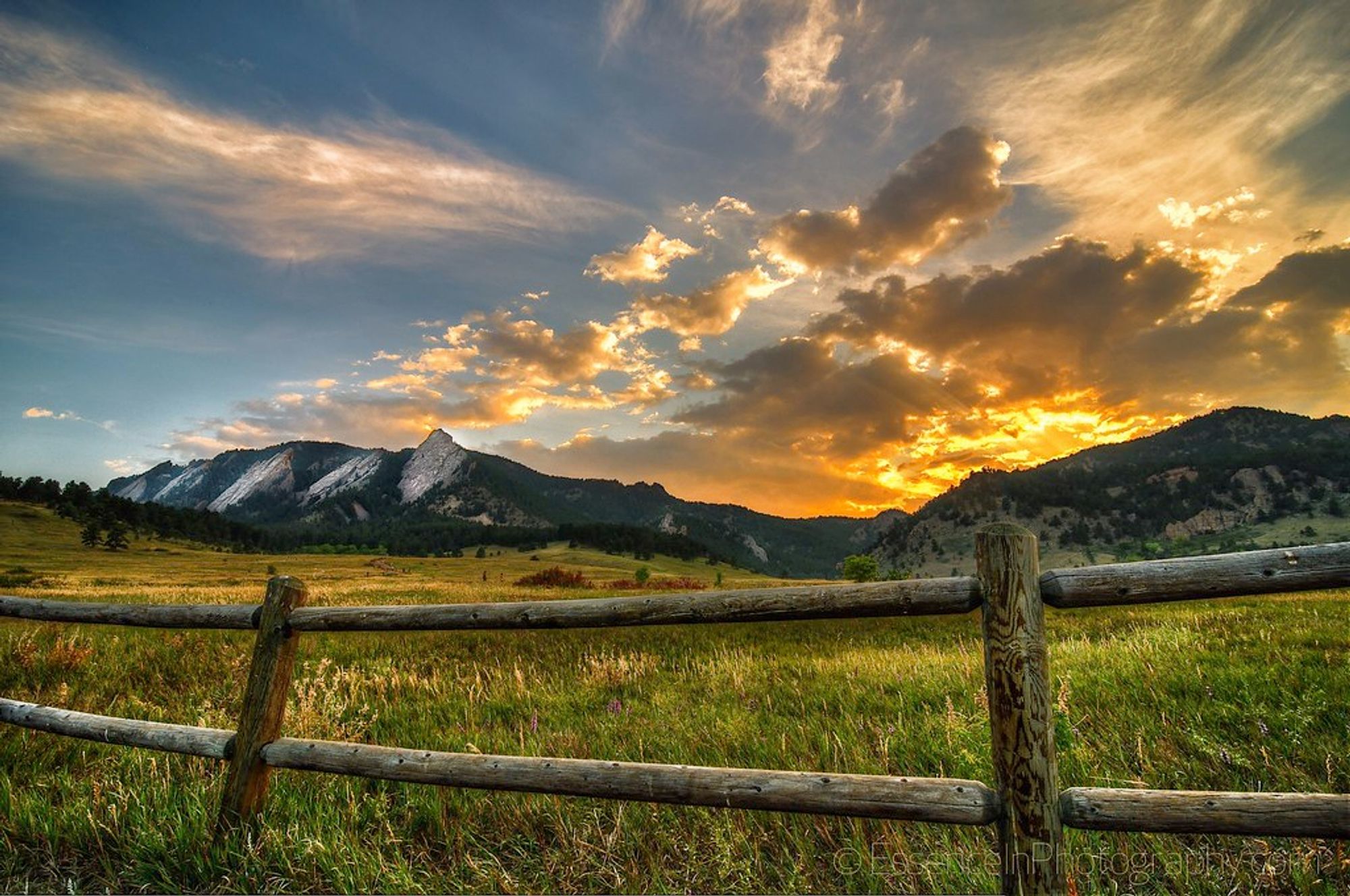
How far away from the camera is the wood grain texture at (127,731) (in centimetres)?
405

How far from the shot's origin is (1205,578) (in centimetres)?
277

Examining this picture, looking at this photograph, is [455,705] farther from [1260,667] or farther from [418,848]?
[1260,667]

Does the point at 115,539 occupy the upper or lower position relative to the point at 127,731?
lower

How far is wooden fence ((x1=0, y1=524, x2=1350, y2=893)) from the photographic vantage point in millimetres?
2600

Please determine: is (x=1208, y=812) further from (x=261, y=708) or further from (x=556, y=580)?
(x=556, y=580)

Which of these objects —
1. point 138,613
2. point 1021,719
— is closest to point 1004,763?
point 1021,719

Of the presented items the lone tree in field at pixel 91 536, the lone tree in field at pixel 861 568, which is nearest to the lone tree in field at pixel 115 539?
the lone tree in field at pixel 91 536

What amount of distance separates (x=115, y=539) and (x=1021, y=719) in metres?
156

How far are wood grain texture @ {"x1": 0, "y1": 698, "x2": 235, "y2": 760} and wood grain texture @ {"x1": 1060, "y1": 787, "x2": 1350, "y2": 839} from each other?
462cm

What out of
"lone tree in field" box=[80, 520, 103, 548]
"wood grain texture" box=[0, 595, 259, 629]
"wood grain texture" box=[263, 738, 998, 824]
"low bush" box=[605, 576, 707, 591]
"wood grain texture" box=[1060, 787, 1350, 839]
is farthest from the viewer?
"lone tree in field" box=[80, 520, 103, 548]

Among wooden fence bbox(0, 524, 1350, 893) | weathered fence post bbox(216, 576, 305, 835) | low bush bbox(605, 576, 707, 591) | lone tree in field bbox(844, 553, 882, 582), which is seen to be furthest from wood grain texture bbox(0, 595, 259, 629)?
lone tree in field bbox(844, 553, 882, 582)

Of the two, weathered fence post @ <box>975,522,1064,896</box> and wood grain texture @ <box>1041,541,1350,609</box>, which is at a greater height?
wood grain texture @ <box>1041,541,1350,609</box>

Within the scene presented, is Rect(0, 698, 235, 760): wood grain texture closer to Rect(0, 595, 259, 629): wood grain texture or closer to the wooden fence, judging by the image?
Rect(0, 595, 259, 629): wood grain texture

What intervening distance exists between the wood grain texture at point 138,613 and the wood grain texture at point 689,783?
1.19 m
